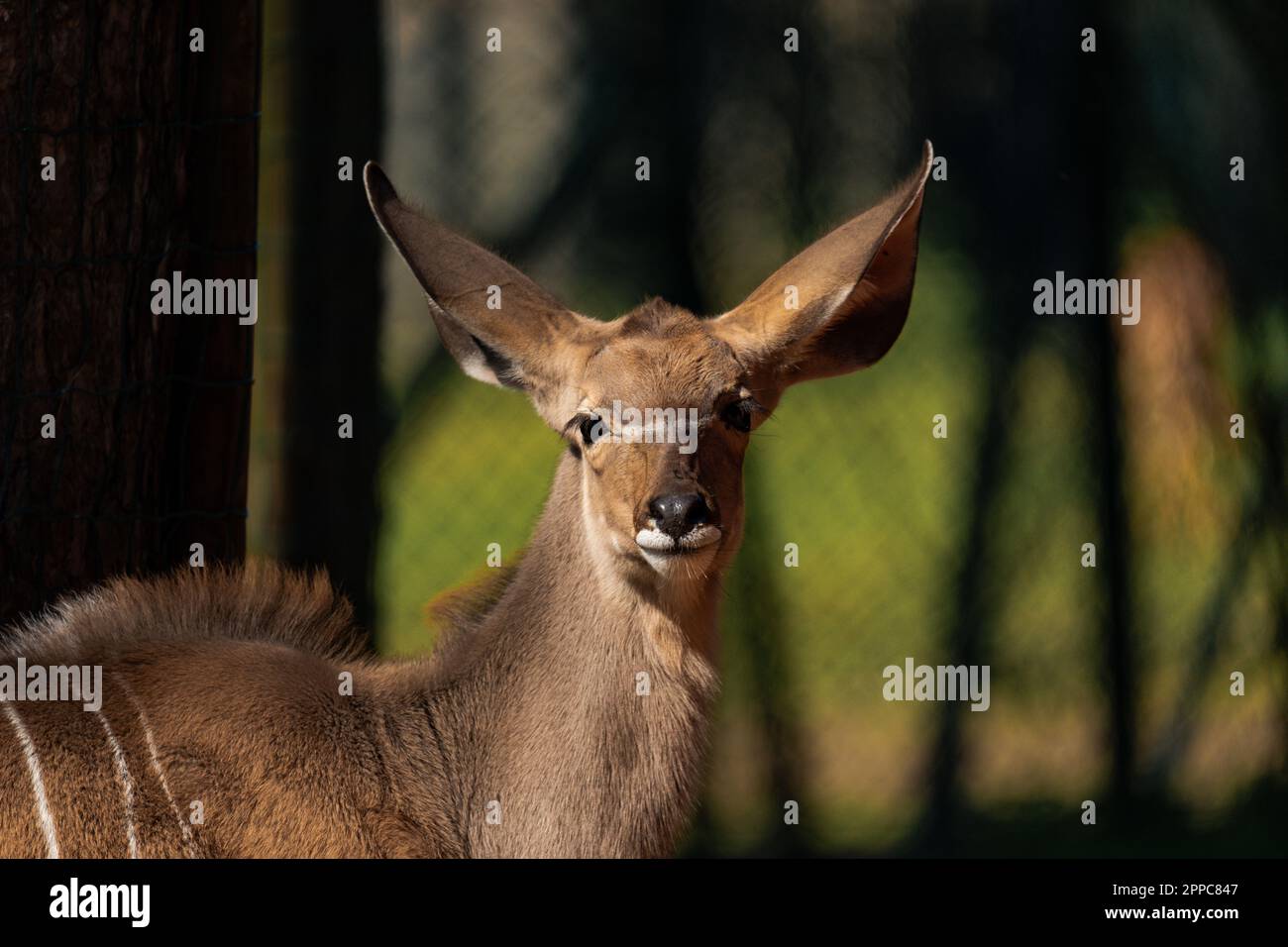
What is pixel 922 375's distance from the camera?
19.2ft

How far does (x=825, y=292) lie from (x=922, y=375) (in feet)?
6.91

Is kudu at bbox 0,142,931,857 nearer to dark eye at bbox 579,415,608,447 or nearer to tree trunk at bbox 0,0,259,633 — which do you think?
dark eye at bbox 579,415,608,447

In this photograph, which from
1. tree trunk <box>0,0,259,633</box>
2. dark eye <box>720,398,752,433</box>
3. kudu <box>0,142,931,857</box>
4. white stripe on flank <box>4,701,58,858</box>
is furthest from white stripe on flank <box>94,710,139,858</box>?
dark eye <box>720,398,752,433</box>

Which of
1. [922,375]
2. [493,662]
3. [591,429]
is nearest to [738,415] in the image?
[591,429]

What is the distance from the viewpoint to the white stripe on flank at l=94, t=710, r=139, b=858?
336 centimetres

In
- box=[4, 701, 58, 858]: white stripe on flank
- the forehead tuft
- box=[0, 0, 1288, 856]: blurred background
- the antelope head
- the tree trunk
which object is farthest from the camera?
box=[0, 0, 1288, 856]: blurred background

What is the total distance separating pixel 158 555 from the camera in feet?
14.7

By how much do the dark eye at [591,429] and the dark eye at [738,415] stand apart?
0.95 feet

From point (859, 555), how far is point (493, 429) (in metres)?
1.44

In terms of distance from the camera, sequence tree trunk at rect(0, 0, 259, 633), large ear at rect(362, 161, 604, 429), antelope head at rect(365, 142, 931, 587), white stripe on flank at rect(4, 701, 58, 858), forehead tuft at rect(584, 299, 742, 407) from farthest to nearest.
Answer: tree trunk at rect(0, 0, 259, 633) → large ear at rect(362, 161, 604, 429) → forehead tuft at rect(584, 299, 742, 407) → antelope head at rect(365, 142, 931, 587) → white stripe on flank at rect(4, 701, 58, 858)

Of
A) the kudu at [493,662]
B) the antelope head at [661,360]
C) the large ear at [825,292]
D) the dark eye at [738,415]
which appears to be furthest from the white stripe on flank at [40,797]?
the large ear at [825,292]

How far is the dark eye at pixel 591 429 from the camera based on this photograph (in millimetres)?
3695

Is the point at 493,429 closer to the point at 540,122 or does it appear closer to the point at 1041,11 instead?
the point at 540,122
